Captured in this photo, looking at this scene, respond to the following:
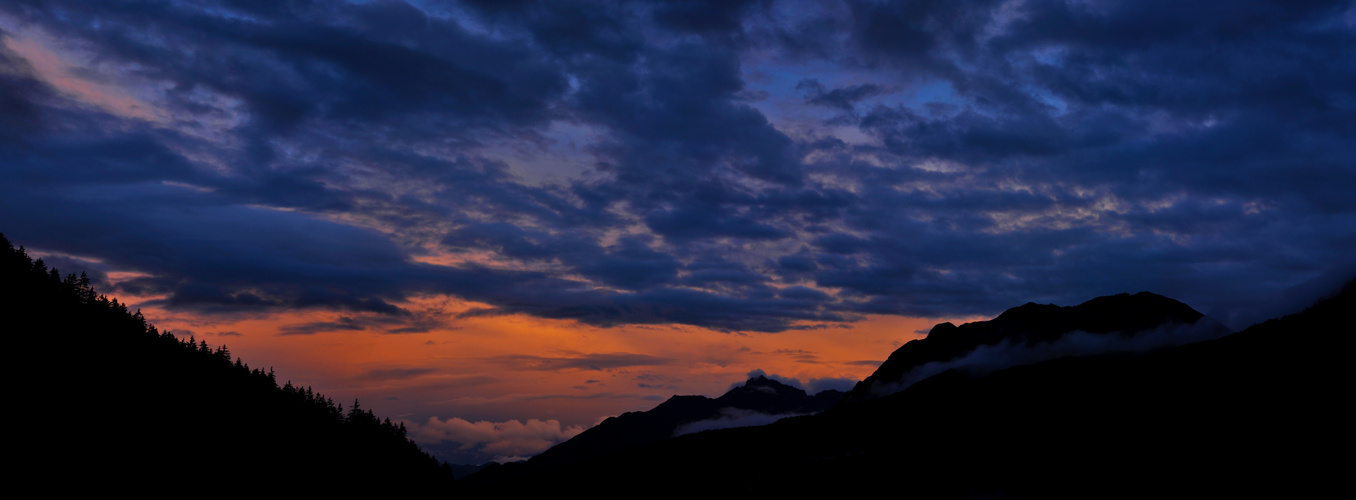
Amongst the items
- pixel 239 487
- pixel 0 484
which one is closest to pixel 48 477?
pixel 0 484

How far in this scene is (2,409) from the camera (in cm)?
16350

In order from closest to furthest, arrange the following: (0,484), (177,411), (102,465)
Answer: (0,484)
(102,465)
(177,411)

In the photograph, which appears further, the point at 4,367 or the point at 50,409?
the point at 4,367

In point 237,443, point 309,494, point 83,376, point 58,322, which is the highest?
point 58,322

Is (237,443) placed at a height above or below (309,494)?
above

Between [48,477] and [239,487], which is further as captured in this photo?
[239,487]

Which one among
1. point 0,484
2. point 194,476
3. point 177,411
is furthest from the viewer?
point 177,411

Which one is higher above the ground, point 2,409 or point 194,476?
point 2,409

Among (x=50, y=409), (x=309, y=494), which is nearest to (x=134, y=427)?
(x=50, y=409)

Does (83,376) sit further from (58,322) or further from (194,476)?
(194,476)

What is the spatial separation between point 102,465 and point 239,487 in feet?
99.4

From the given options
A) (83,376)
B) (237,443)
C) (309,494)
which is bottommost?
(309,494)

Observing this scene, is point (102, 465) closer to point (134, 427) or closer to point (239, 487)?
point (134, 427)

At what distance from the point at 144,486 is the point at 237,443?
112 feet
